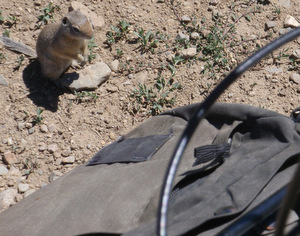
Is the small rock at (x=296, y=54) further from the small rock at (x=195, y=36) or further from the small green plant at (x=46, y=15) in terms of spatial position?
the small green plant at (x=46, y=15)

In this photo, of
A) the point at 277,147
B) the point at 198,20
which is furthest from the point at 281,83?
the point at 277,147

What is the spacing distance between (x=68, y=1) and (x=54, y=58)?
28.8 inches

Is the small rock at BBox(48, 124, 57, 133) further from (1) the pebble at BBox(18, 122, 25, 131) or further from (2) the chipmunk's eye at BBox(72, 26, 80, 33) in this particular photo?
(2) the chipmunk's eye at BBox(72, 26, 80, 33)

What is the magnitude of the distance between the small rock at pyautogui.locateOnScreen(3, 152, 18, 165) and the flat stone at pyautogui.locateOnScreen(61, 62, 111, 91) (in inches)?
30.6

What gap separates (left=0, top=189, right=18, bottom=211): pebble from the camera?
2.66 m

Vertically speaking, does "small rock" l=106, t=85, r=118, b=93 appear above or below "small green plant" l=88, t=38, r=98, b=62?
below

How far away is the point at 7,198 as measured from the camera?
8.84 ft

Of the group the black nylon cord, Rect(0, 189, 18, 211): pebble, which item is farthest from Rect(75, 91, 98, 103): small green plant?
the black nylon cord

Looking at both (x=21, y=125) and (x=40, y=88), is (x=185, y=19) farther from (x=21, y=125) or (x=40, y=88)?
(x=21, y=125)

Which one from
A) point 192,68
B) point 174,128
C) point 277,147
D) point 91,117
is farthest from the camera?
point 192,68

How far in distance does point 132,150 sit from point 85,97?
3.98 ft

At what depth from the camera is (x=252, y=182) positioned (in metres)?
1.63

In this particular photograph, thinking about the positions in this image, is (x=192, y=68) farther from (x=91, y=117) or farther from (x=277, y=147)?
(x=277, y=147)

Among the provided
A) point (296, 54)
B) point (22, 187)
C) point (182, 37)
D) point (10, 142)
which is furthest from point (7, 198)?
point (296, 54)
